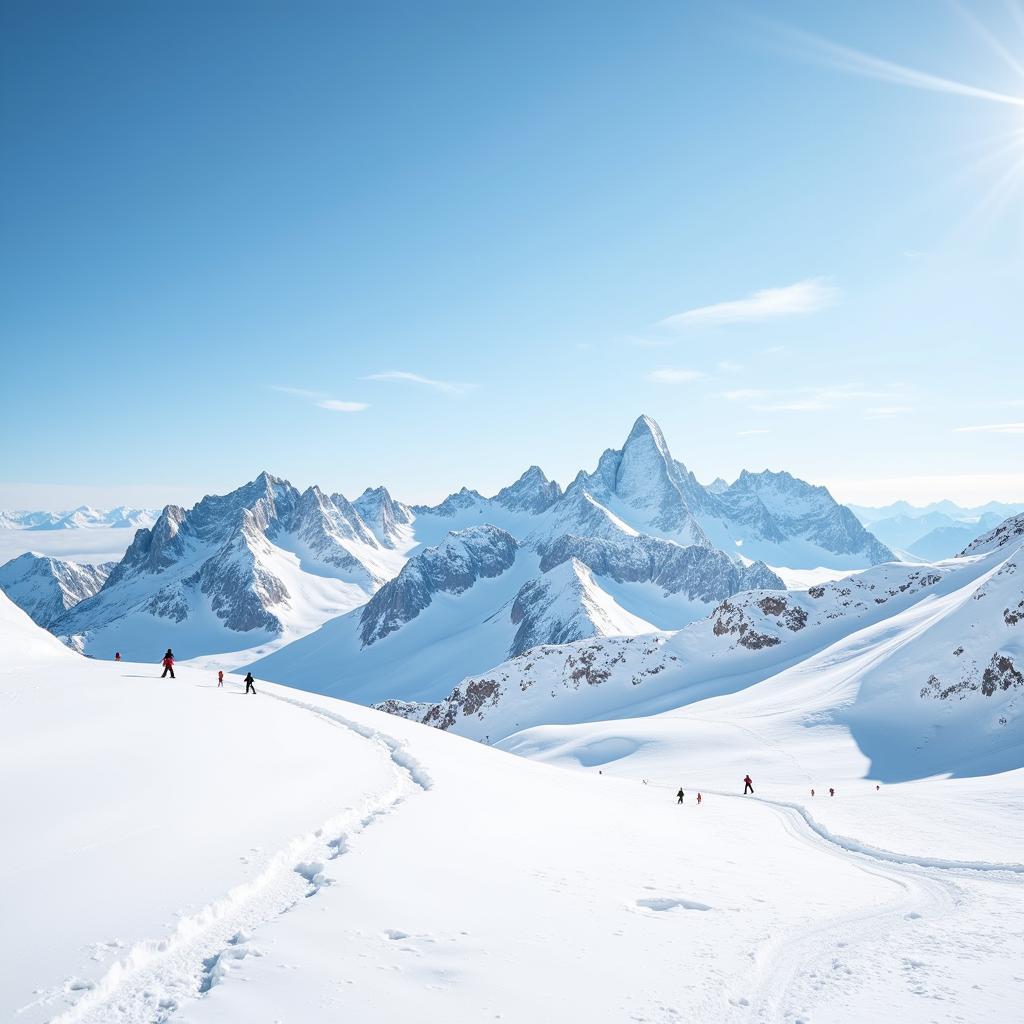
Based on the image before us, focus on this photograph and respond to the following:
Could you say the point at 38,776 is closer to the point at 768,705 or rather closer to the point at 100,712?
Result: the point at 100,712

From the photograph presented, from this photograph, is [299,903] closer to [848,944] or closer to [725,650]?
[848,944]

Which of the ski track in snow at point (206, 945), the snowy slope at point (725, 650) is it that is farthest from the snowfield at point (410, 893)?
the snowy slope at point (725, 650)

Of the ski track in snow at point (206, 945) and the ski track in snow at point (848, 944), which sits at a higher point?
the ski track in snow at point (206, 945)

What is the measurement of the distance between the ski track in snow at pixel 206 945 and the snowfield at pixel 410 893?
0.05 m

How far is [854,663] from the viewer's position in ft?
291

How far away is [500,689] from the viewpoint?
130 m

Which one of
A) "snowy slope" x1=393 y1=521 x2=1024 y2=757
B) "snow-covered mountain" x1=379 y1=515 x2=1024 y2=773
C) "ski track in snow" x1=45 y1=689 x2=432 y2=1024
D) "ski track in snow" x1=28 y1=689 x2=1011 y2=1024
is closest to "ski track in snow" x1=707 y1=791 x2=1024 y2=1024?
"ski track in snow" x1=28 y1=689 x2=1011 y2=1024

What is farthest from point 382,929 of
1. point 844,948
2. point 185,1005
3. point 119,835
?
point 844,948

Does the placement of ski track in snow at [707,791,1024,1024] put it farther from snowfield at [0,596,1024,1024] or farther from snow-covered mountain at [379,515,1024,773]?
snow-covered mountain at [379,515,1024,773]

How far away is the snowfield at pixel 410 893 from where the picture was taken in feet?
31.5

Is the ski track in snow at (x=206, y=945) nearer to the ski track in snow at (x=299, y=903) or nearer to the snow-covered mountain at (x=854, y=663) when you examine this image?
the ski track in snow at (x=299, y=903)

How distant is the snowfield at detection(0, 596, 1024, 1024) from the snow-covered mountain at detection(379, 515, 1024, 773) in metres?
44.9

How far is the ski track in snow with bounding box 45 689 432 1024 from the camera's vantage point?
8.73 m

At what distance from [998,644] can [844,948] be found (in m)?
76.1
